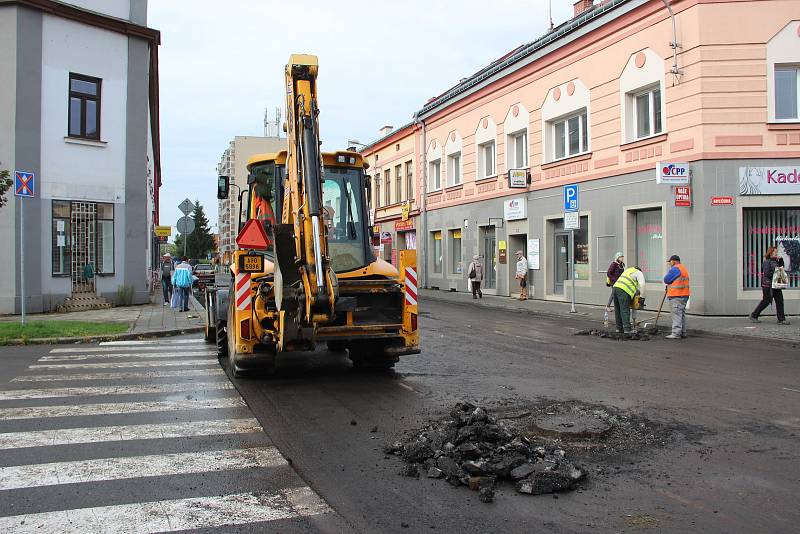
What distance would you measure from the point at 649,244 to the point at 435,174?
16.1 m

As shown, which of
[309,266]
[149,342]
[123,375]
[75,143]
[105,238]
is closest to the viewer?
[309,266]

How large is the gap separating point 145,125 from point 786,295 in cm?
1922

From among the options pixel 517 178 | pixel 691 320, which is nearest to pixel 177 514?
pixel 691 320

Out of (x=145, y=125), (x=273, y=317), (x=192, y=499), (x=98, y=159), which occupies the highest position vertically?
(x=145, y=125)

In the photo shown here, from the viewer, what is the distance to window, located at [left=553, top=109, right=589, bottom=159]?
21.6 metres

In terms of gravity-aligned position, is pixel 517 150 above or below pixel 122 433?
above

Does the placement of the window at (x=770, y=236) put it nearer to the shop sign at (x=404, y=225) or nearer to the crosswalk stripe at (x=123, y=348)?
the crosswalk stripe at (x=123, y=348)

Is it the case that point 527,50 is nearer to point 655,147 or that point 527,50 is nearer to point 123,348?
point 655,147

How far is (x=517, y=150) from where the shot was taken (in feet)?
84.1

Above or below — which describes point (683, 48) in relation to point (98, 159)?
above

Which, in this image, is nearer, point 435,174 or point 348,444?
point 348,444

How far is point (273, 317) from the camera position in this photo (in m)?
8.03

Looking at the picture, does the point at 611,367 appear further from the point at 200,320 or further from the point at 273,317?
the point at 200,320

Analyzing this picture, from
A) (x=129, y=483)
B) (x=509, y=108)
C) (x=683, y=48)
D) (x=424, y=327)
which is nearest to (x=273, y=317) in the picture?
(x=129, y=483)
